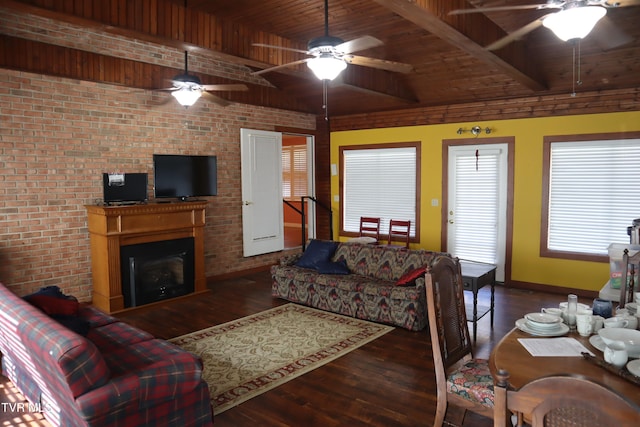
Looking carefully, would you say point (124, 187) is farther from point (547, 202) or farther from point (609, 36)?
point (609, 36)

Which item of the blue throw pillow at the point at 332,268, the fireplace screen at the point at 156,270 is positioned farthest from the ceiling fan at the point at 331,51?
the fireplace screen at the point at 156,270

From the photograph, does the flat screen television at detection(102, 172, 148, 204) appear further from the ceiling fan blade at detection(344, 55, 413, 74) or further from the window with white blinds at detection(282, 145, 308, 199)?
the window with white blinds at detection(282, 145, 308, 199)

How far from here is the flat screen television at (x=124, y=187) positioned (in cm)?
549

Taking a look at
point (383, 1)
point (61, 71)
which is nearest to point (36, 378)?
point (383, 1)

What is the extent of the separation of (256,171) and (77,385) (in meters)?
5.43

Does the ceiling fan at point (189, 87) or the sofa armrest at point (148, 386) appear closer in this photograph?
the sofa armrest at point (148, 386)

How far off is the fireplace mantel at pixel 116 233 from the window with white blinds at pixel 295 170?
5.99 meters

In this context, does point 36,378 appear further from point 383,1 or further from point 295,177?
point 295,177

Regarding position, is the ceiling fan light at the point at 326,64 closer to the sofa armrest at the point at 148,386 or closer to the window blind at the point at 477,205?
the sofa armrest at the point at 148,386

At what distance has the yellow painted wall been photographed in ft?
19.5

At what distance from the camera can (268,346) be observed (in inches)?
171

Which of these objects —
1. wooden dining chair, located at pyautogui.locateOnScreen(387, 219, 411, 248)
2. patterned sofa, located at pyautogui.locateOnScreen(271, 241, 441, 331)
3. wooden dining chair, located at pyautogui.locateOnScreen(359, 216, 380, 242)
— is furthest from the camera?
wooden dining chair, located at pyautogui.locateOnScreen(359, 216, 380, 242)

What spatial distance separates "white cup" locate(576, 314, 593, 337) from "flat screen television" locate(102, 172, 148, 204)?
499 cm

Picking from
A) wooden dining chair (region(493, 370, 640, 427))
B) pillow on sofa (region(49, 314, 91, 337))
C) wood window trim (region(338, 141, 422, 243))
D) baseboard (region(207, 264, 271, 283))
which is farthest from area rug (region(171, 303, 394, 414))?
wood window trim (region(338, 141, 422, 243))
